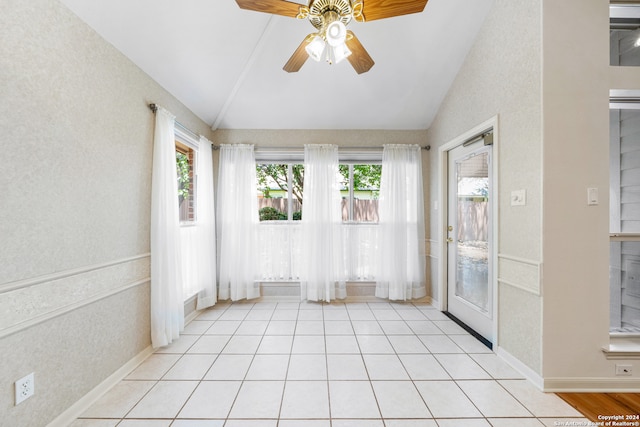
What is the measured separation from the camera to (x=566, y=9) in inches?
77.5

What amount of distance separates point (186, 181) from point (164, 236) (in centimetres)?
122

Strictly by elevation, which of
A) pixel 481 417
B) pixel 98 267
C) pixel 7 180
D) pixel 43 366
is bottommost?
pixel 481 417

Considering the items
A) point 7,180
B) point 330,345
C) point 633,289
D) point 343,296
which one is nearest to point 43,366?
point 7,180

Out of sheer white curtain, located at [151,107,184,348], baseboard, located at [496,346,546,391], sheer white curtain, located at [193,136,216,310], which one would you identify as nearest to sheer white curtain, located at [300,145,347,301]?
sheer white curtain, located at [193,136,216,310]

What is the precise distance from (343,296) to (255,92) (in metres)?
2.89

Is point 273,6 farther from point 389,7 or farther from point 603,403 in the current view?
point 603,403

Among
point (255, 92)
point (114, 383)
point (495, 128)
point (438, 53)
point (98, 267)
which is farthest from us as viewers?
point (255, 92)

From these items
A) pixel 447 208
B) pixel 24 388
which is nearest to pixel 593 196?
pixel 447 208

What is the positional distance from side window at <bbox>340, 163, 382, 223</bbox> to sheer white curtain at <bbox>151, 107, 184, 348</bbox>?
2291 mm

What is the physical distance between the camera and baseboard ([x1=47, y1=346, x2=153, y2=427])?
1.66 m

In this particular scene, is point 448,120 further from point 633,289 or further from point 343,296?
point 343,296

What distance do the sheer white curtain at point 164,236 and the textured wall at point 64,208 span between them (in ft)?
0.42

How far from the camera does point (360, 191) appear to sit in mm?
4152

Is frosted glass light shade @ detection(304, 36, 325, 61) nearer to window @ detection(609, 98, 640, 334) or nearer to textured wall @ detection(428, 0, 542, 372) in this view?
textured wall @ detection(428, 0, 542, 372)
